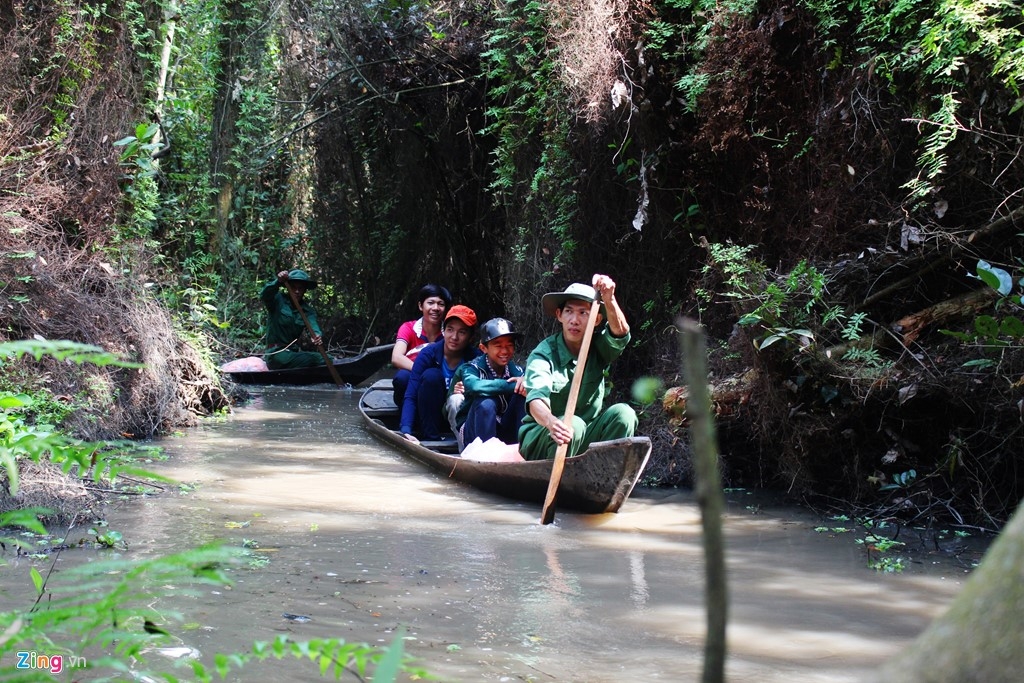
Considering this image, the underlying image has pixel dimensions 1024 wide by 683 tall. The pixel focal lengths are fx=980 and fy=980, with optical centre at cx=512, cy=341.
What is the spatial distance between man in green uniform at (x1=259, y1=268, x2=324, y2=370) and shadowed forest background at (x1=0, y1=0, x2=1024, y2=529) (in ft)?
4.41

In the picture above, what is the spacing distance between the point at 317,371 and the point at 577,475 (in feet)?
30.0

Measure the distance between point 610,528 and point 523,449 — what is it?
1097 mm

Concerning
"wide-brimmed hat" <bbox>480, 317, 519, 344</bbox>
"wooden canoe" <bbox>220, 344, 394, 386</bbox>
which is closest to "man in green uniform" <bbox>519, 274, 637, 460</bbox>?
"wide-brimmed hat" <bbox>480, 317, 519, 344</bbox>

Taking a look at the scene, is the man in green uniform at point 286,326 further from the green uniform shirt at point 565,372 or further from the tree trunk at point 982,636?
the tree trunk at point 982,636

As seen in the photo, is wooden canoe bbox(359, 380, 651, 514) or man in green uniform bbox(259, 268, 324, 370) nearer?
wooden canoe bbox(359, 380, 651, 514)

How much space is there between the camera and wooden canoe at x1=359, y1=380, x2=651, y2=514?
6094 millimetres

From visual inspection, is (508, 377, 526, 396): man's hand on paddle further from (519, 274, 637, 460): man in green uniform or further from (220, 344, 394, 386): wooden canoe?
(220, 344, 394, 386): wooden canoe

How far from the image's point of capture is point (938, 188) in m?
5.75

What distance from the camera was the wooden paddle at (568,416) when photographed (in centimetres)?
617

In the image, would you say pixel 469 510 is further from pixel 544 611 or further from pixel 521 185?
pixel 521 185

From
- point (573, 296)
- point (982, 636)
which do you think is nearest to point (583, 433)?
point (573, 296)

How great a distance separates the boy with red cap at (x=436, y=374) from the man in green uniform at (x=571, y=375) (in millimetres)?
1998

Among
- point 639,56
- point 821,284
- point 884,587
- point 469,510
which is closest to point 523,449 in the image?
point 469,510

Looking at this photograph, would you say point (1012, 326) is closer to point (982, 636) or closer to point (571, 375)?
point (571, 375)
